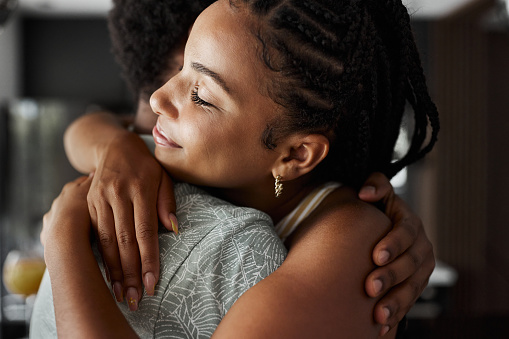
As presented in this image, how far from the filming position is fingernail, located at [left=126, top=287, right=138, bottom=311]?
73 centimetres

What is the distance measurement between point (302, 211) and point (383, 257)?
0.20 m

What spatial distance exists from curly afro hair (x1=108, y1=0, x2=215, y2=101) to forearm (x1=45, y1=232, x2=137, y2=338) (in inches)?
19.6

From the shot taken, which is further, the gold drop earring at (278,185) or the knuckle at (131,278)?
the gold drop earring at (278,185)

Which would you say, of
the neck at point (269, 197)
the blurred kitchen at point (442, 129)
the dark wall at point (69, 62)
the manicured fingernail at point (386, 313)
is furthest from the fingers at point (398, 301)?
the dark wall at point (69, 62)

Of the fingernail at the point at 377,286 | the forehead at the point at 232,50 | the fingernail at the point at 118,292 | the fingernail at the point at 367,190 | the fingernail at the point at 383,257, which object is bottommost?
the fingernail at the point at 118,292

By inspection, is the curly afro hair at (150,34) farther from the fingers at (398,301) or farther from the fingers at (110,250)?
the fingers at (398,301)

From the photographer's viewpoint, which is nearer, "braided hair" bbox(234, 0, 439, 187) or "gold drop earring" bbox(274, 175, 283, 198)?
"braided hair" bbox(234, 0, 439, 187)

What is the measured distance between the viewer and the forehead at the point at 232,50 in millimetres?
805

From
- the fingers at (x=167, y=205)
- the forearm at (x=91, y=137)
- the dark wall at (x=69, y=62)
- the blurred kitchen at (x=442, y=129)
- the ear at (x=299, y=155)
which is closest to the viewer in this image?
the fingers at (x=167, y=205)

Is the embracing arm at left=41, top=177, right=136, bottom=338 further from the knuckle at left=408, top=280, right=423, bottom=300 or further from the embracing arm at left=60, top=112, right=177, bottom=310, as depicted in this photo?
the knuckle at left=408, top=280, right=423, bottom=300

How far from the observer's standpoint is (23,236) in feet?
17.2

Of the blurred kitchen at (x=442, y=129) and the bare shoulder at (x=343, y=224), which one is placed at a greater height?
the bare shoulder at (x=343, y=224)

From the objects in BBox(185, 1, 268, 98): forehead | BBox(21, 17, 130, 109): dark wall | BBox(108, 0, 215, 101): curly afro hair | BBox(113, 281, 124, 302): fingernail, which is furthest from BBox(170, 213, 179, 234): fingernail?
BBox(21, 17, 130, 109): dark wall

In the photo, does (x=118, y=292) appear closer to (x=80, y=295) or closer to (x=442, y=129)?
(x=80, y=295)
